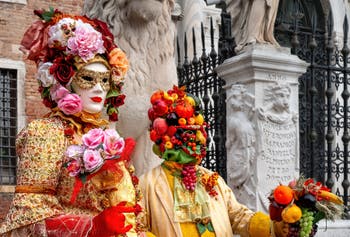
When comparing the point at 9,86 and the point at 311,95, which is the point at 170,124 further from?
the point at 9,86

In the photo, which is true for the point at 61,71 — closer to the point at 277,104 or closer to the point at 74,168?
the point at 74,168

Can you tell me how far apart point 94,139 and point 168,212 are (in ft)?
3.20

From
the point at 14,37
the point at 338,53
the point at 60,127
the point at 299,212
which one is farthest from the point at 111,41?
the point at 14,37

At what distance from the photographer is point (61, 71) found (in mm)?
3789

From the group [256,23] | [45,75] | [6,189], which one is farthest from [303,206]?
[6,189]

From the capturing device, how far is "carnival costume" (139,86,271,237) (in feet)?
13.6

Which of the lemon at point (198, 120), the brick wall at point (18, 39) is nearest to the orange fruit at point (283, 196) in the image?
the lemon at point (198, 120)

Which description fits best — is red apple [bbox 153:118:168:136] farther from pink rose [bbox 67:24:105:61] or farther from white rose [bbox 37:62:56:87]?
white rose [bbox 37:62:56:87]

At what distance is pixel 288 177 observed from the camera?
6.39 m

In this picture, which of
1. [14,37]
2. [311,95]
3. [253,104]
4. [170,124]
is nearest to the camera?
[170,124]

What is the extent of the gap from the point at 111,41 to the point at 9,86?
10.3 meters

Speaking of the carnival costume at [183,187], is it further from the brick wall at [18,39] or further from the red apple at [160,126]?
the brick wall at [18,39]

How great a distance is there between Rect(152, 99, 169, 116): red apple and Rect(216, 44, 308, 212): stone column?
84.3 inches

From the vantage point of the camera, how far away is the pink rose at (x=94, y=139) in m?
3.37
